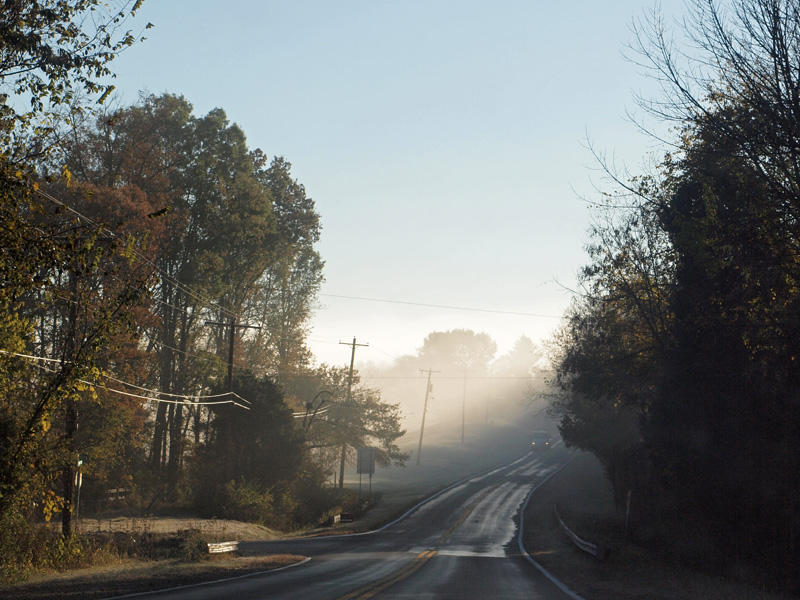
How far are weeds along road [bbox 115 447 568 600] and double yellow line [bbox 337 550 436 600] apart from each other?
2cm

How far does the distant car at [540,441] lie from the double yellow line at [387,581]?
95232mm

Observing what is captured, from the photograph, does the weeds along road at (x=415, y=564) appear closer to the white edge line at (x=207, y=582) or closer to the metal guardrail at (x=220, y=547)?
the white edge line at (x=207, y=582)

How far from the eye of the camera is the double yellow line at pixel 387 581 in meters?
15.4

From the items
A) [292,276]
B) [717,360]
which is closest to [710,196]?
[717,360]

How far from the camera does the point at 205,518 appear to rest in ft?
138

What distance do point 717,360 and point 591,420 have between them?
29777 mm

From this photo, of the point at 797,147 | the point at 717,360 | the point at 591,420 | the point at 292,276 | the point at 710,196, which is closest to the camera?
the point at 797,147

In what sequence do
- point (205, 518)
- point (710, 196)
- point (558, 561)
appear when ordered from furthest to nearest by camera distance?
point (205, 518) → point (558, 561) → point (710, 196)

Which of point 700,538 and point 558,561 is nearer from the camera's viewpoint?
point 558,561

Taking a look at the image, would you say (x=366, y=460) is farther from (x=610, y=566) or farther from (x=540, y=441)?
(x=540, y=441)

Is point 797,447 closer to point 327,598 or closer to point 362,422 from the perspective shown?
point 327,598

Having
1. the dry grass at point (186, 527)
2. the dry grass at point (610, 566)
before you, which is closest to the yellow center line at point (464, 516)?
the dry grass at point (610, 566)

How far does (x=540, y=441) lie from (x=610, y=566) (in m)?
102

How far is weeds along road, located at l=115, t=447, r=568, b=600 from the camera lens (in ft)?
53.3
